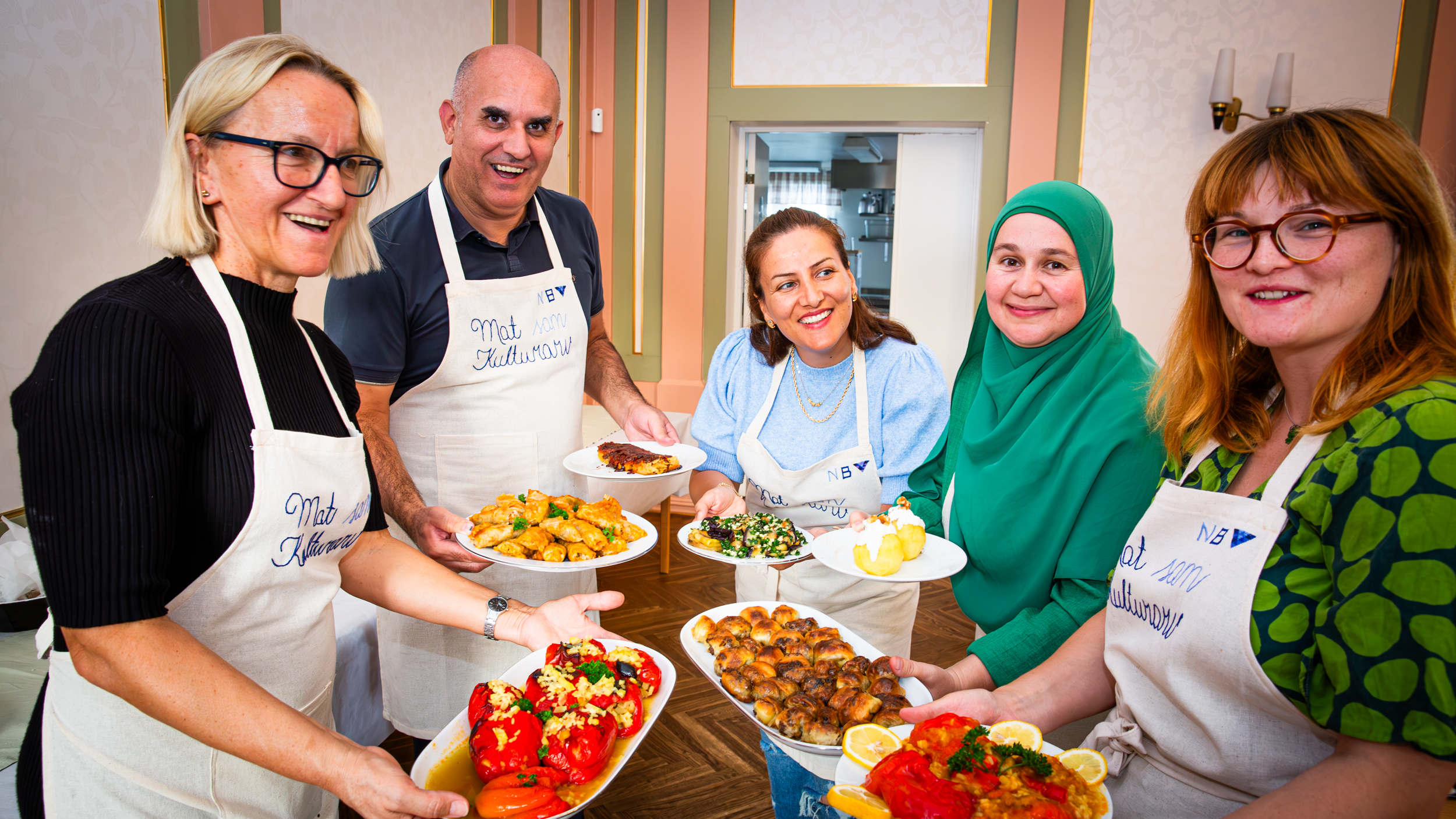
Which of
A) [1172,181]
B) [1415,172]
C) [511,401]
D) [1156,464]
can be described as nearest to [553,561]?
[511,401]

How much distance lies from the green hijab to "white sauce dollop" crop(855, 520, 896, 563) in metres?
0.21

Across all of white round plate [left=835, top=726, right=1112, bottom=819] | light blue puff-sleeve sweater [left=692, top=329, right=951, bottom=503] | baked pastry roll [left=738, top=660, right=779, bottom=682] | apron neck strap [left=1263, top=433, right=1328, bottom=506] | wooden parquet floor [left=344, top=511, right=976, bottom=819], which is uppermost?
apron neck strap [left=1263, top=433, right=1328, bottom=506]

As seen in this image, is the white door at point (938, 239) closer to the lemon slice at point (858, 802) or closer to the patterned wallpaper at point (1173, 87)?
the patterned wallpaper at point (1173, 87)

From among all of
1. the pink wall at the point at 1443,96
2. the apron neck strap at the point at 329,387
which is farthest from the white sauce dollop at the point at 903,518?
the pink wall at the point at 1443,96

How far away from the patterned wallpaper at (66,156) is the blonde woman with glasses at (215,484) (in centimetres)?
144

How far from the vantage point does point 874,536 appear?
1.68 m

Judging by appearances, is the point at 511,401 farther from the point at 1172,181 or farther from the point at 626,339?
the point at 1172,181

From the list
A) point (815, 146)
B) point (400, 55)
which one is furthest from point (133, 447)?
point (815, 146)

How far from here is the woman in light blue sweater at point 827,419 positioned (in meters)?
2.15

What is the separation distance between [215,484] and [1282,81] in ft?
19.5

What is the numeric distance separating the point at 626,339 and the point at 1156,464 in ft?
16.7

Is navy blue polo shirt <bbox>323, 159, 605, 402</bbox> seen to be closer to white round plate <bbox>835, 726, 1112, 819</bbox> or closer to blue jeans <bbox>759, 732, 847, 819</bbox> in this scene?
blue jeans <bbox>759, 732, 847, 819</bbox>

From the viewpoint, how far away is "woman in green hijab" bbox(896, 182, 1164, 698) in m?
1.53

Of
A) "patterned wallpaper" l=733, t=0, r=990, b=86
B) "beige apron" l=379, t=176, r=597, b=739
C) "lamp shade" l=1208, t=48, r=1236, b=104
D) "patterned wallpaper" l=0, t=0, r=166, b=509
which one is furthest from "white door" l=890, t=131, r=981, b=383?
"patterned wallpaper" l=0, t=0, r=166, b=509
